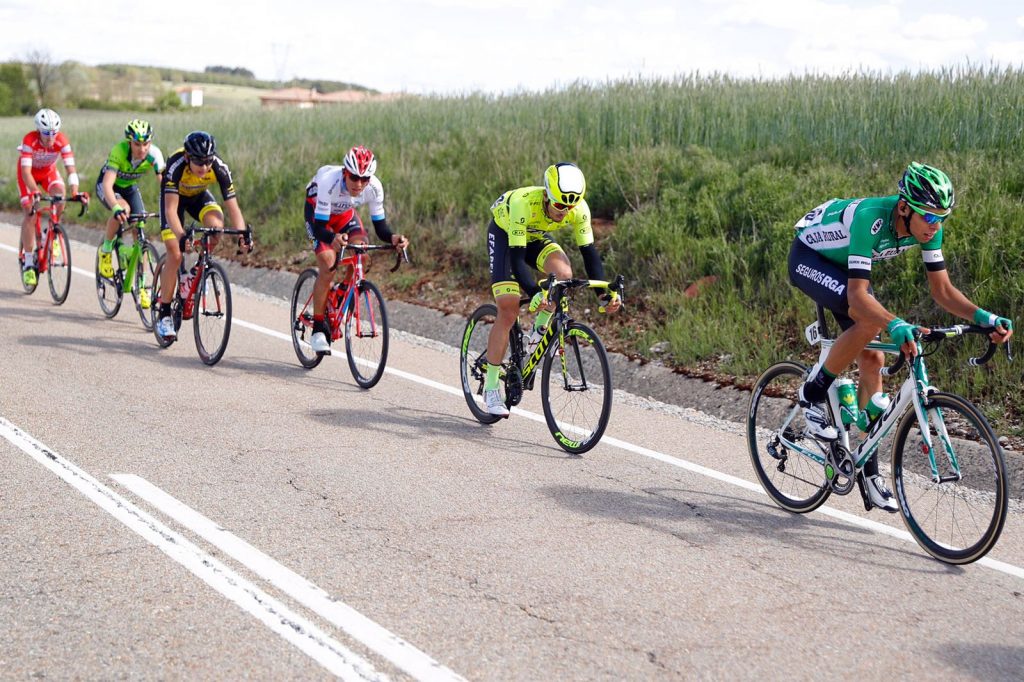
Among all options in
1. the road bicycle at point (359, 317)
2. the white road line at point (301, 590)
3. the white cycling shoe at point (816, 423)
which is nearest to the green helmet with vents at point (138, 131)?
the road bicycle at point (359, 317)

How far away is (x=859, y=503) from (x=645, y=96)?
12077mm

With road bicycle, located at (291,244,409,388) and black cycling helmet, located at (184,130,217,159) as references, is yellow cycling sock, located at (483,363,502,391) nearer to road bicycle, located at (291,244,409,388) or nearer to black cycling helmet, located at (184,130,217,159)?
road bicycle, located at (291,244,409,388)

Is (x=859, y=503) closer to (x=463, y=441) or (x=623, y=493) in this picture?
(x=623, y=493)

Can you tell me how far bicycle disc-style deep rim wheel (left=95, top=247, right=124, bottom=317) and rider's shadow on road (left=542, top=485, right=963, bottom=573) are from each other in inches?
292

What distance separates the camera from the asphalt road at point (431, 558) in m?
4.20

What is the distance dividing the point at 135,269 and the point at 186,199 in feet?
4.49

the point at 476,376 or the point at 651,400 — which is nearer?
the point at 476,376

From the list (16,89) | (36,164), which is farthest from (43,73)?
(36,164)

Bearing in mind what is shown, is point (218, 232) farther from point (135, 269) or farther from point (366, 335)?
point (135, 269)

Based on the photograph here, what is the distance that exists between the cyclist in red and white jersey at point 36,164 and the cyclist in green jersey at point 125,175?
1.36 metres

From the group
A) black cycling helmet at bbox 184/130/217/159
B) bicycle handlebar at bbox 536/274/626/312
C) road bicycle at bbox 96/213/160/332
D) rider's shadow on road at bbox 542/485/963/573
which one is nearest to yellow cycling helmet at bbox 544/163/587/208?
bicycle handlebar at bbox 536/274/626/312

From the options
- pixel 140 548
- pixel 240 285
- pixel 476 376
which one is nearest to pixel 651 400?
pixel 476 376

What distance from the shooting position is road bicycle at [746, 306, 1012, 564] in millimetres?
5367

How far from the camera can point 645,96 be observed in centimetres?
1759
